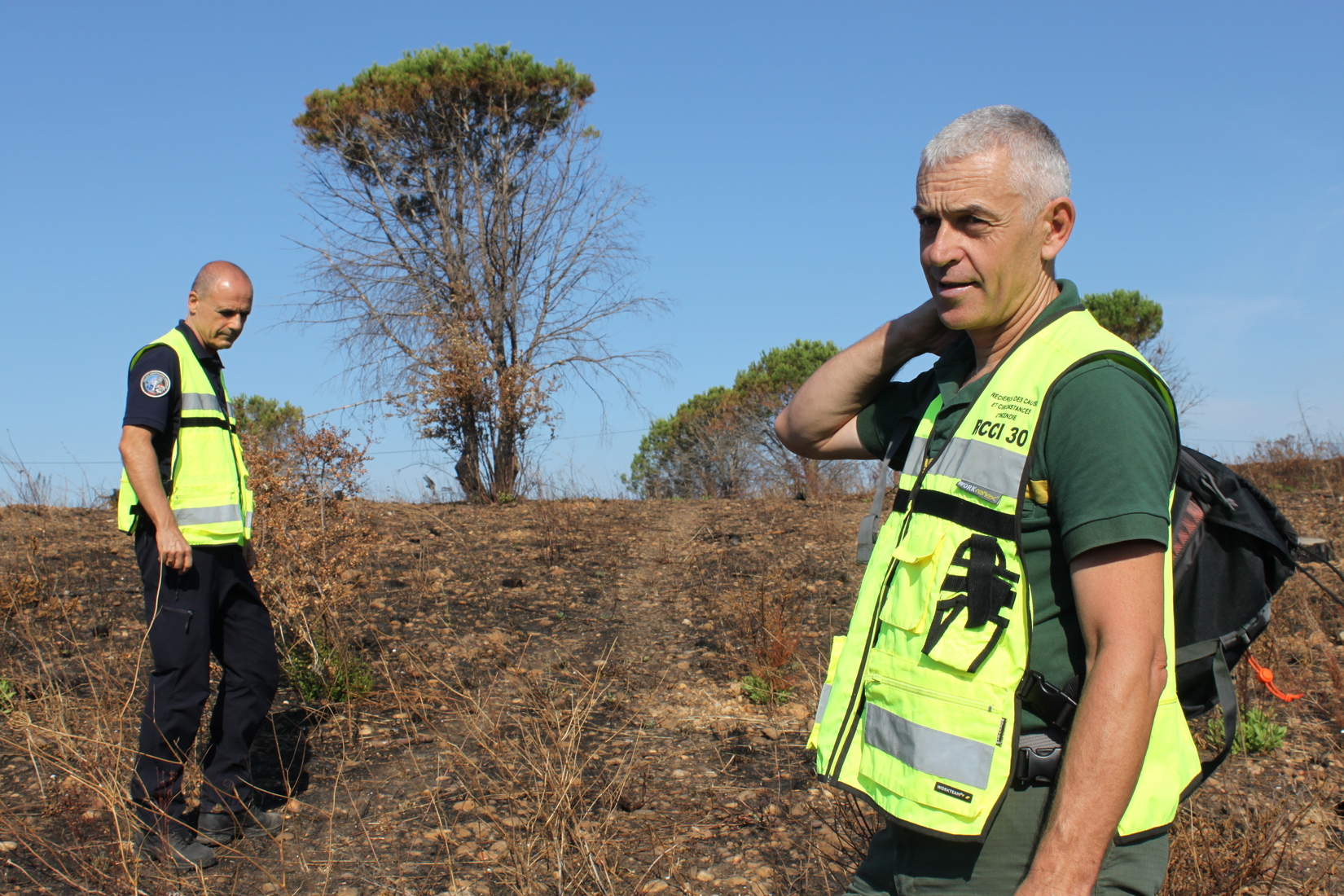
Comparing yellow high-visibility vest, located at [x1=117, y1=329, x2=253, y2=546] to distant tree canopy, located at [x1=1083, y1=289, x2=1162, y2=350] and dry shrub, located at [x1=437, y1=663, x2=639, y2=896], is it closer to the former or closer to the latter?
dry shrub, located at [x1=437, y1=663, x2=639, y2=896]

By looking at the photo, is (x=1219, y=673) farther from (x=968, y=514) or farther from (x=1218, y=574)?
(x=968, y=514)

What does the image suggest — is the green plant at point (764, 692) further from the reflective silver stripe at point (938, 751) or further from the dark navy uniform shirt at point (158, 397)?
the reflective silver stripe at point (938, 751)

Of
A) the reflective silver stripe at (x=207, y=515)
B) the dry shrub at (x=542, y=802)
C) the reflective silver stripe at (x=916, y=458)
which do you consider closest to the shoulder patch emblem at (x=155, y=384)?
the reflective silver stripe at (x=207, y=515)

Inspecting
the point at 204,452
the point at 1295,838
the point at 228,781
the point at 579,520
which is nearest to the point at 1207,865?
the point at 1295,838

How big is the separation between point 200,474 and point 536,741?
1605mm

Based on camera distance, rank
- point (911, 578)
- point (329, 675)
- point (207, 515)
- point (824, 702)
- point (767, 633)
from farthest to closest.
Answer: point (767, 633) < point (329, 675) < point (207, 515) < point (824, 702) < point (911, 578)

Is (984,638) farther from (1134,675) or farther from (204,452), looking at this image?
(204,452)

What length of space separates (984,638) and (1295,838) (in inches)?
115

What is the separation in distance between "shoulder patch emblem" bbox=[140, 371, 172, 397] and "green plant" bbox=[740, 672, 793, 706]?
3.08 m

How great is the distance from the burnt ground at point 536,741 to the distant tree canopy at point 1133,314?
53.5ft

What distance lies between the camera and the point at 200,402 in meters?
3.51

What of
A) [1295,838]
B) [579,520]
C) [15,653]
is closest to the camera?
[1295,838]

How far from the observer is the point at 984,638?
133 cm

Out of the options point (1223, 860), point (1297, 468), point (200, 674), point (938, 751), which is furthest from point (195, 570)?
point (1297, 468)
